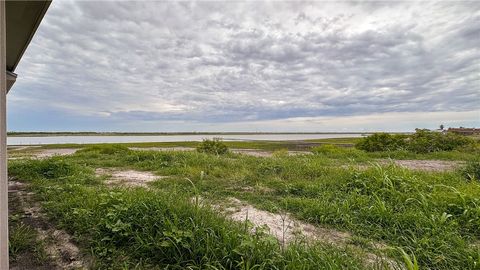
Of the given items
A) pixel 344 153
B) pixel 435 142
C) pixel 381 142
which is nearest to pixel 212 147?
pixel 344 153

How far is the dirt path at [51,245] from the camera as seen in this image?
89.0 inches

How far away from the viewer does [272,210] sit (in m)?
3.91

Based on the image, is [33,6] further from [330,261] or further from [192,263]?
[330,261]

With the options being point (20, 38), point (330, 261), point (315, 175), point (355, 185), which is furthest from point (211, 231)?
point (315, 175)

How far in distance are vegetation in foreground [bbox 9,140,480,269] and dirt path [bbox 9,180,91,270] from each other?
110 millimetres

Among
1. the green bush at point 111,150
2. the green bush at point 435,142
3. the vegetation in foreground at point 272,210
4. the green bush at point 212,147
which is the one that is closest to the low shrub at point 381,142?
the green bush at point 435,142

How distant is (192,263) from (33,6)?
2.99m

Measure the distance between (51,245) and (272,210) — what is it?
2.77 metres

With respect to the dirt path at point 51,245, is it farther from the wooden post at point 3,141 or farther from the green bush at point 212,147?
the green bush at point 212,147

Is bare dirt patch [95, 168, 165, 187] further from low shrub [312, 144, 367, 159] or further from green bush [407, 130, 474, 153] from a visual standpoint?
green bush [407, 130, 474, 153]

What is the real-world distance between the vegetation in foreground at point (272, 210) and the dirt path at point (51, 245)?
0.11 meters

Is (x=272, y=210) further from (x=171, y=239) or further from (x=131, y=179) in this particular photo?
(x=131, y=179)

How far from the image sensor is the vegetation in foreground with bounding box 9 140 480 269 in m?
2.28

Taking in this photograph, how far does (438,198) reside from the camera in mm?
4039
